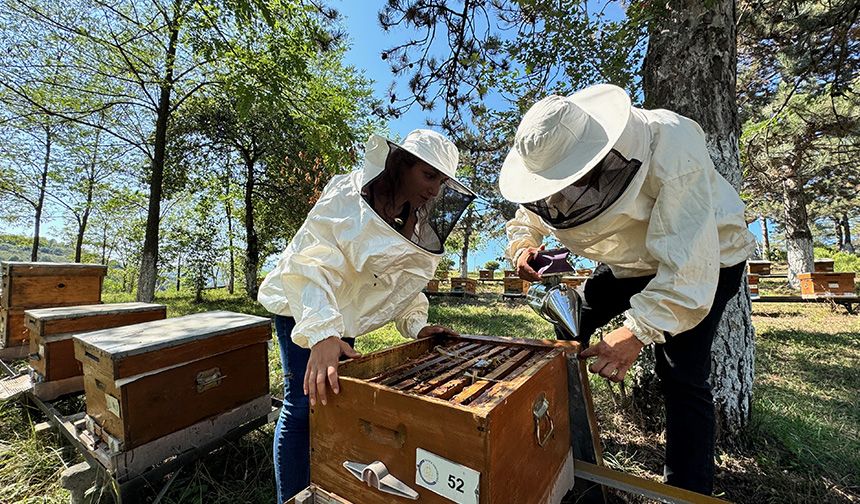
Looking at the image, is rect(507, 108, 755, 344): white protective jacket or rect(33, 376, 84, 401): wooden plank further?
rect(33, 376, 84, 401): wooden plank

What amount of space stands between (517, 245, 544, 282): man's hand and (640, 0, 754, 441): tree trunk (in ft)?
3.79

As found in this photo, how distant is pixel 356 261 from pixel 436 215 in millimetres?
517

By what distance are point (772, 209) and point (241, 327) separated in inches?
787

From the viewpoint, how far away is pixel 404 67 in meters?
3.50

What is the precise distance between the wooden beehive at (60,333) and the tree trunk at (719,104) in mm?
3590

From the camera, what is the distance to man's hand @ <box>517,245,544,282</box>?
5.50 ft

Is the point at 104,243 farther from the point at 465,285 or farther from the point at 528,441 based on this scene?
the point at 528,441

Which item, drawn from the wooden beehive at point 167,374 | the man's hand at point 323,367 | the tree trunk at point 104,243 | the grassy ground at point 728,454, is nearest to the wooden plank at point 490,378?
the man's hand at point 323,367

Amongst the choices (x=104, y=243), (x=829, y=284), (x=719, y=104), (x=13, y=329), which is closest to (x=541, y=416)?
(x=719, y=104)

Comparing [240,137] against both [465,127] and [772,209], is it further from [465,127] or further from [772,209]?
[772,209]

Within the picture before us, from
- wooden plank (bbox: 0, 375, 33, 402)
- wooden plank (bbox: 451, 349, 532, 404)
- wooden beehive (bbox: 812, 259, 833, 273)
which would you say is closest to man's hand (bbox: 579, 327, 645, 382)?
wooden plank (bbox: 451, 349, 532, 404)

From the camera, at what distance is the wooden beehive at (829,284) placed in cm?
624

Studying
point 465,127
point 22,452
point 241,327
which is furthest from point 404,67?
point 22,452

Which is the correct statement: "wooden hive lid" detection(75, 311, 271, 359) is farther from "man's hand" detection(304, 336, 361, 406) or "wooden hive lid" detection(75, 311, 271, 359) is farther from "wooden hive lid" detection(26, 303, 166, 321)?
"man's hand" detection(304, 336, 361, 406)
